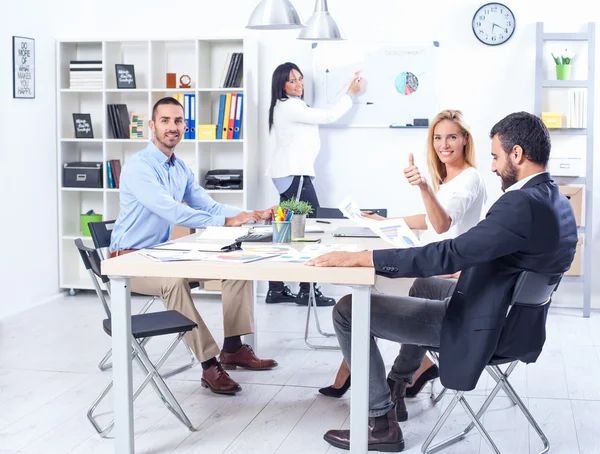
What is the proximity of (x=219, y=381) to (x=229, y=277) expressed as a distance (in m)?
1.24

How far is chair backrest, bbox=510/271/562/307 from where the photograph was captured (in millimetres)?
2713

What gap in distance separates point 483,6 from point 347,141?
138 cm

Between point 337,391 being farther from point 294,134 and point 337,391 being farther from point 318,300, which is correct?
point 294,134

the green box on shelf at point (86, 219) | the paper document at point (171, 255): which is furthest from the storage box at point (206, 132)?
the paper document at point (171, 255)

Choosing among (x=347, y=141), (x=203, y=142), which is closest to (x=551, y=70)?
(x=347, y=141)

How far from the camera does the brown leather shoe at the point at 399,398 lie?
351cm

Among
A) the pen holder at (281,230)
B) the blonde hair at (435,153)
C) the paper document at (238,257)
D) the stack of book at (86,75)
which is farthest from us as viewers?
the stack of book at (86,75)

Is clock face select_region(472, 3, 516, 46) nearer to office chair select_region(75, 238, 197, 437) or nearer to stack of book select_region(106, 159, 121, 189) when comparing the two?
stack of book select_region(106, 159, 121, 189)

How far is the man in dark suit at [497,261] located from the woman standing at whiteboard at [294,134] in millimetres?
3043

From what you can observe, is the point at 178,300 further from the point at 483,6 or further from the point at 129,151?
the point at 483,6

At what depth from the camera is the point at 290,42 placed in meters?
6.20

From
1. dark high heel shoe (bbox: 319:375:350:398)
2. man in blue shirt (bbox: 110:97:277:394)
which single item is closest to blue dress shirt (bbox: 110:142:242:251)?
man in blue shirt (bbox: 110:97:277:394)

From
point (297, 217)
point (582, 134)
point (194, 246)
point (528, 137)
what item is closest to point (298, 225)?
point (297, 217)

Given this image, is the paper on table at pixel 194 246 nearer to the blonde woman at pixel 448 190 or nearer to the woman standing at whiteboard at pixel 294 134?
the blonde woman at pixel 448 190
